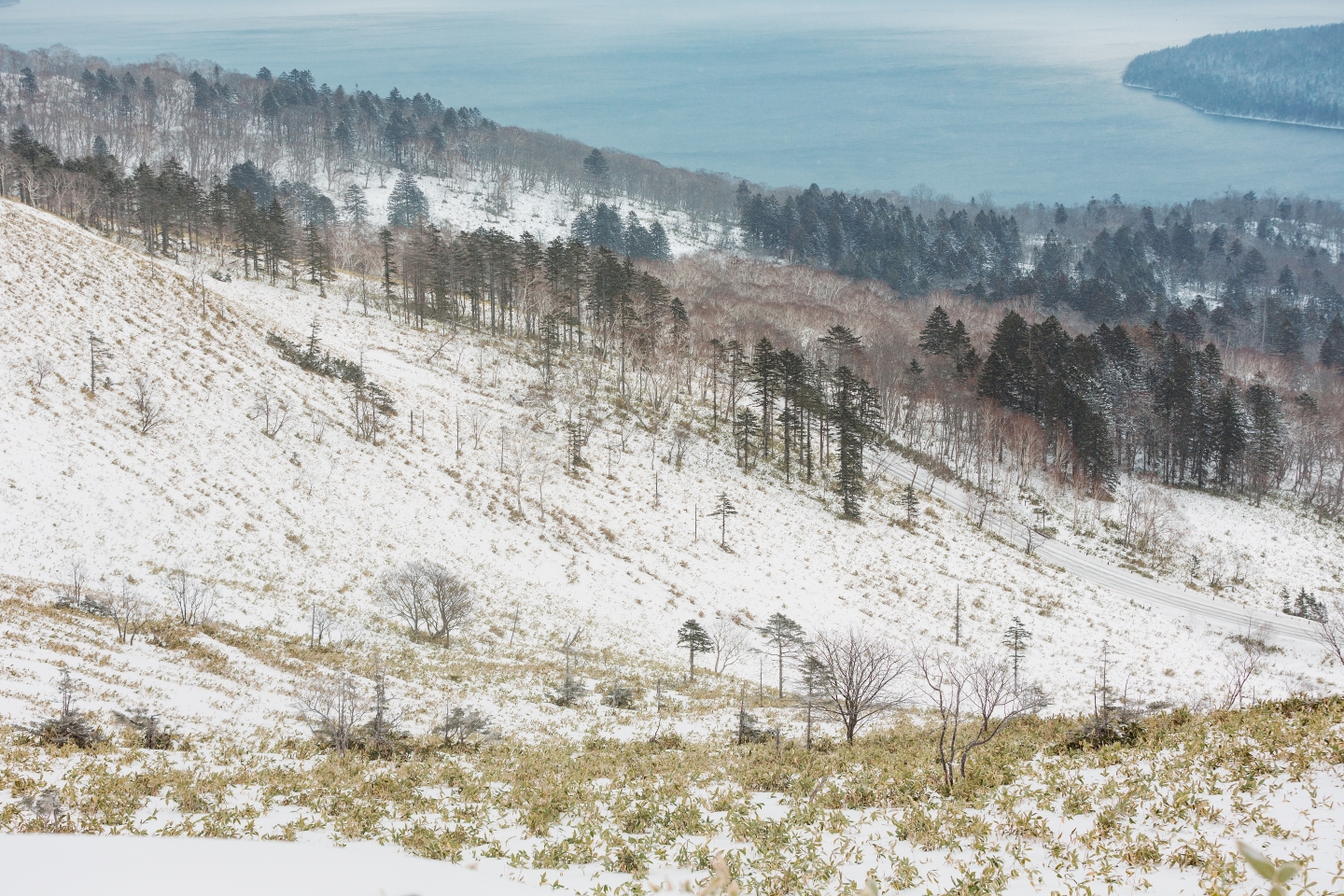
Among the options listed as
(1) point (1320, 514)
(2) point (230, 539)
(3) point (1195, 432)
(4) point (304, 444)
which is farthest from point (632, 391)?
(1) point (1320, 514)

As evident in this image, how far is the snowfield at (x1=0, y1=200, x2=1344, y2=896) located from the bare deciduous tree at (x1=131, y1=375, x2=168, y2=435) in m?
0.58

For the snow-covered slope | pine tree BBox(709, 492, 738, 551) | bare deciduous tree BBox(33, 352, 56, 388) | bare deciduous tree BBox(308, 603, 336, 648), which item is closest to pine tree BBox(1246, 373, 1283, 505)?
the snow-covered slope

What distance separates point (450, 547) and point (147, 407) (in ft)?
72.1

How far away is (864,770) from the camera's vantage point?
14.7 m

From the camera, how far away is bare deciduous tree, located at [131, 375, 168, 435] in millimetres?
47438

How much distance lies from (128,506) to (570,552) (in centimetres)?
2690

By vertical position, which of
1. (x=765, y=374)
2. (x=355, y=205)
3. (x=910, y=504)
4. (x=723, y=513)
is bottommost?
(x=910, y=504)

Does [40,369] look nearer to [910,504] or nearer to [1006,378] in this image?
[910,504]

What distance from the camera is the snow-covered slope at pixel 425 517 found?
38.2m

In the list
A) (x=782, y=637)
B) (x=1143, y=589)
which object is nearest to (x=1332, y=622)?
(x=1143, y=589)

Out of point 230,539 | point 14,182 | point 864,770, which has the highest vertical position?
point 14,182

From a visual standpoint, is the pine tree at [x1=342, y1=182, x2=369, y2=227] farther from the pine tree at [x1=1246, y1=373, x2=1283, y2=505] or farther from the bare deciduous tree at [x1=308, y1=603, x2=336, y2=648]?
the pine tree at [x1=1246, y1=373, x2=1283, y2=505]

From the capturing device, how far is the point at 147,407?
48312 mm

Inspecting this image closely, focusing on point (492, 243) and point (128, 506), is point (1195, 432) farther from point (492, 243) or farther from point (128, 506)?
point (128, 506)
